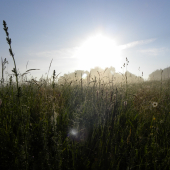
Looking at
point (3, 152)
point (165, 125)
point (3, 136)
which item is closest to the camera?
point (3, 152)

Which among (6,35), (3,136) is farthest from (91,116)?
(6,35)

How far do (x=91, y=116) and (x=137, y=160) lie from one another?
0.90 m

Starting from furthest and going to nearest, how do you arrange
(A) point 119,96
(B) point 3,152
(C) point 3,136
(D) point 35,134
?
1. (A) point 119,96
2. (D) point 35,134
3. (C) point 3,136
4. (B) point 3,152

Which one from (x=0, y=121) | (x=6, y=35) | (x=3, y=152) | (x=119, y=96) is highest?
(x=6, y=35)

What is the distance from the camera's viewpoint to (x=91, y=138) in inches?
62.7

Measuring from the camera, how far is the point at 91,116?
2051mm

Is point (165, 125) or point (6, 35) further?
point (165, 125)

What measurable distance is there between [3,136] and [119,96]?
2.29 metres

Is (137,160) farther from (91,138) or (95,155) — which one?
(91,138)

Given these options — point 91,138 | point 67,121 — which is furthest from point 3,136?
point 91,138

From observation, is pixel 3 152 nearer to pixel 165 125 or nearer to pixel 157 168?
pixel 157 168

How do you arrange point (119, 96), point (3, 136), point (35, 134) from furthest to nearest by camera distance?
1. point (119, 96)
2. point (35, 134)
3. point (3, 136)

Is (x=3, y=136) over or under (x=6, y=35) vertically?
under

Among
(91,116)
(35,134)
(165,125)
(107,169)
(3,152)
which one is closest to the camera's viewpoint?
(107,169)
